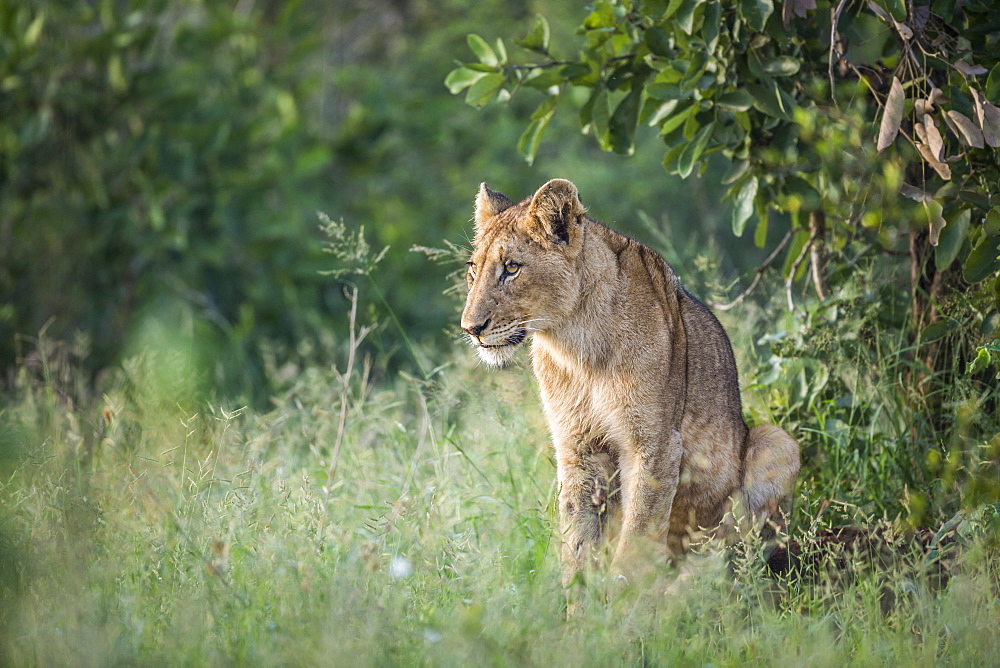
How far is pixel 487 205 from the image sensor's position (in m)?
4.46

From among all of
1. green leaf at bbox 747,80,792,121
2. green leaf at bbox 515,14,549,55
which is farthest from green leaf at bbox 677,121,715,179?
green leaf at bbox 515,14,549,55

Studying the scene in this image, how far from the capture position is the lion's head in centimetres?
401

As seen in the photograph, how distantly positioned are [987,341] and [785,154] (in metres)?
1.13

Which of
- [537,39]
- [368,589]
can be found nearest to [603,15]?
[537,39]

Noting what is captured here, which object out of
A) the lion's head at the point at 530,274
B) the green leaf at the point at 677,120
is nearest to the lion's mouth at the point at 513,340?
the lion's head at the point at 530,274

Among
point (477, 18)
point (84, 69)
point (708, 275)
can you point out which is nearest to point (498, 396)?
point (708, 275)

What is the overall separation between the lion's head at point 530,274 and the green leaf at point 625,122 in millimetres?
878

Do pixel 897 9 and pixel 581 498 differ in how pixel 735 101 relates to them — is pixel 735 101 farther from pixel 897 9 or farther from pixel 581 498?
pixel 581 498

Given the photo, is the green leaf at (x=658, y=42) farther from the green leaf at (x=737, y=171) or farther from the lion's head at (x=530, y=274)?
the lion's head at (x=530, y=274)

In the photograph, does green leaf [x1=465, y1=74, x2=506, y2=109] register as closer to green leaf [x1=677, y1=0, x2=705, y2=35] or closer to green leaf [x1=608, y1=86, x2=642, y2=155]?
green leaf [x1=608, y1=86, x2=642, y2=155]

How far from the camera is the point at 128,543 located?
13.0 ft

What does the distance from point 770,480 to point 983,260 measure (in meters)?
1.15

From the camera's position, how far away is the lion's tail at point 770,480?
165 inches

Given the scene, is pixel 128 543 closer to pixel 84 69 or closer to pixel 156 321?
pixel 156 321
